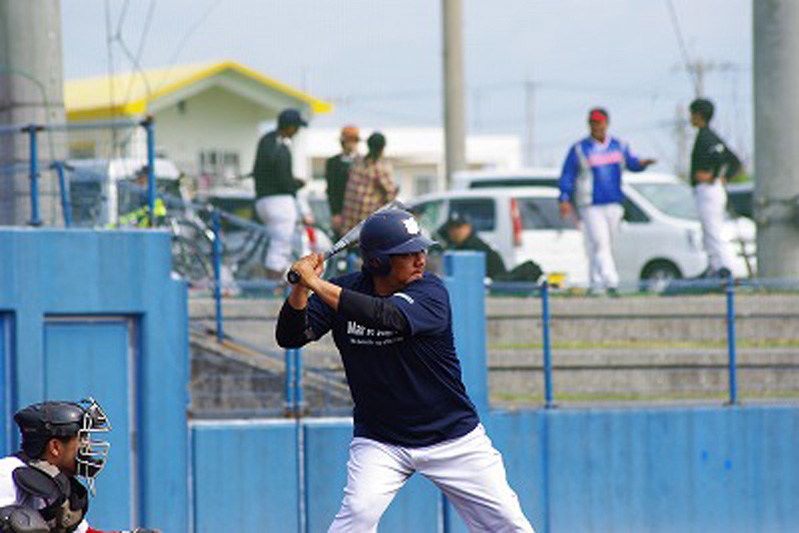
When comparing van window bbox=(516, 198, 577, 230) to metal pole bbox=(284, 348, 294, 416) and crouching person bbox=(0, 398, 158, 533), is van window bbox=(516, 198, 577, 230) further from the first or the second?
crouching person bbox=(0, 398, 158, 533)

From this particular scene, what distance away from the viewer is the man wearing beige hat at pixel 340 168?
15086 mm

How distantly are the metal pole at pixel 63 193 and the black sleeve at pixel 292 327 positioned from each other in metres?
5.38

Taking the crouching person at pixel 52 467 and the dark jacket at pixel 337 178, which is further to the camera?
the dark jacket at pixel 337 178

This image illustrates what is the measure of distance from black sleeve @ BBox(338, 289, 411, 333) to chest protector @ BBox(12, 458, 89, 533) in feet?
5.19

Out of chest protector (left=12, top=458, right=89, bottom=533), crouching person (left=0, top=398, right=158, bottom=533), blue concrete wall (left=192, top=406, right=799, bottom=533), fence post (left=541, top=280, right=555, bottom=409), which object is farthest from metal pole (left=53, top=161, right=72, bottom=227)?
chest protector (left=12, top=458, right=89, bottom=533)

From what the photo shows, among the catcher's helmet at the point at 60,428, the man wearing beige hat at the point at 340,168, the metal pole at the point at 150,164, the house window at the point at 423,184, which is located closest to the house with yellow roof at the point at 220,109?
the house window at the point at 423,184

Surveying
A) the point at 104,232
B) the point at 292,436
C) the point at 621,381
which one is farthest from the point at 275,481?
the point at 621,381

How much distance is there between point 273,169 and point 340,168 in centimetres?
108

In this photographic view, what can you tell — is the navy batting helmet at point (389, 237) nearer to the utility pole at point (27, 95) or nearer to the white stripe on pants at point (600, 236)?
the utility pole at point (27, 95)

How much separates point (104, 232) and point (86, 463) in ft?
15.8

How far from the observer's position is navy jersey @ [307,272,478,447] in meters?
7.73

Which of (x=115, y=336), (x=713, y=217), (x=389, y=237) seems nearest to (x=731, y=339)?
(x=713, y=217)

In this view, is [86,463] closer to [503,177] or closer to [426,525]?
[426,525]

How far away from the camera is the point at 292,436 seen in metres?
11.8
